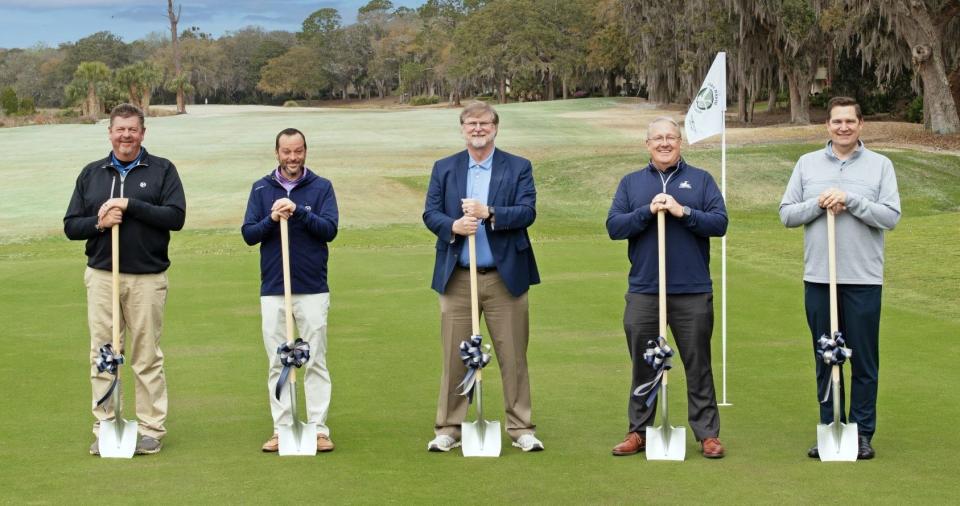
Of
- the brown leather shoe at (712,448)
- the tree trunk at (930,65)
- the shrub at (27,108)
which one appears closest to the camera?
the brown leather shoe at (712,448)

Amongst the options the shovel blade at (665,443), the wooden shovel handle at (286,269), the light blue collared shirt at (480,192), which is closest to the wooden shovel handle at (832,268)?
the shovel blade at (665,443)

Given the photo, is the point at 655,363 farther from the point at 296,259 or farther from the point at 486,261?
the point at 296,259

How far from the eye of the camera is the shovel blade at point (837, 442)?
258 inches

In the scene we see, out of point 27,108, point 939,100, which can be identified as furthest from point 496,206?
point 27,108

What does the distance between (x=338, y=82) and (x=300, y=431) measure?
12072 cm

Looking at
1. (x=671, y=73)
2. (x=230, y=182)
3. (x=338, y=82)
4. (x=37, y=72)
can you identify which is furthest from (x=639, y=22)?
(x=37, y=72)

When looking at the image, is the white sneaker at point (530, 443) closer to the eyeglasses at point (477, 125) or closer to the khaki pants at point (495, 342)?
the khaki pants at point (495, 342)

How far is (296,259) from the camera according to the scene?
7223mm

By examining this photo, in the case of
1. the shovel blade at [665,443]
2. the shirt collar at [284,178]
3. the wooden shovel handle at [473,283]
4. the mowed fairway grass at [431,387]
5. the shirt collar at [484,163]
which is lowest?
the mowed fairway grass at [431,387]

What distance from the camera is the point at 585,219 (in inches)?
1032

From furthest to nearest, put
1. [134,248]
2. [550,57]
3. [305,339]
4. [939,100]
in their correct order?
[550,57]
[939,100]
[305,339]
[134,248]

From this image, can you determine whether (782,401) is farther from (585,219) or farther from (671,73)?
(671,73)

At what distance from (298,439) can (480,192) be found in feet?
5.47

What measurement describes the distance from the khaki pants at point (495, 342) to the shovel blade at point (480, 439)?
0.21 meters
